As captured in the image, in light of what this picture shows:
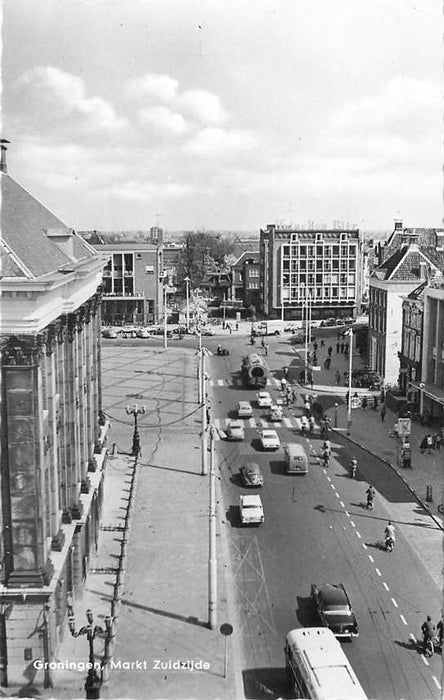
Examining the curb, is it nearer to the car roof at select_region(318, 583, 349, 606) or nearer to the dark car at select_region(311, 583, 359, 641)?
the car roof at select_region(318, 583, 349, 606)

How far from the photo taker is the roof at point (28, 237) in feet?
72.8

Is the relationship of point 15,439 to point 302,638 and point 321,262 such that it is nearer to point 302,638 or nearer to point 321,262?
point 302,638

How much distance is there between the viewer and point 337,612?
89.8 feet

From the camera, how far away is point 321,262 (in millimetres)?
123000

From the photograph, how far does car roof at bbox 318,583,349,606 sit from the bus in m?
3.05

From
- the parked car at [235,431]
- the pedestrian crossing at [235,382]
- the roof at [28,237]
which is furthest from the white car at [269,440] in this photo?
the pedestrian crossing at [235,382]

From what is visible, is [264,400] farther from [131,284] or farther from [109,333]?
[131,284]

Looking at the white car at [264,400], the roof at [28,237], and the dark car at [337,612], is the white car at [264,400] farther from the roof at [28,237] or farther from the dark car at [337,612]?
the dark car at [337,612]

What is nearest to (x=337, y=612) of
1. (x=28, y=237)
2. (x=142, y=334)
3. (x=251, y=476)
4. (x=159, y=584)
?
(x=159, y=584)

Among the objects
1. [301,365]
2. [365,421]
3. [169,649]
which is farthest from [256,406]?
[169,649]

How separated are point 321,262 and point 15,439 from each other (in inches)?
4102

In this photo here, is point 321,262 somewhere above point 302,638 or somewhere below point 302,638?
above

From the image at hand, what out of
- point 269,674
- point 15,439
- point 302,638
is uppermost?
point 15,439

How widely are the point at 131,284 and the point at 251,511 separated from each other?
8872 cm
